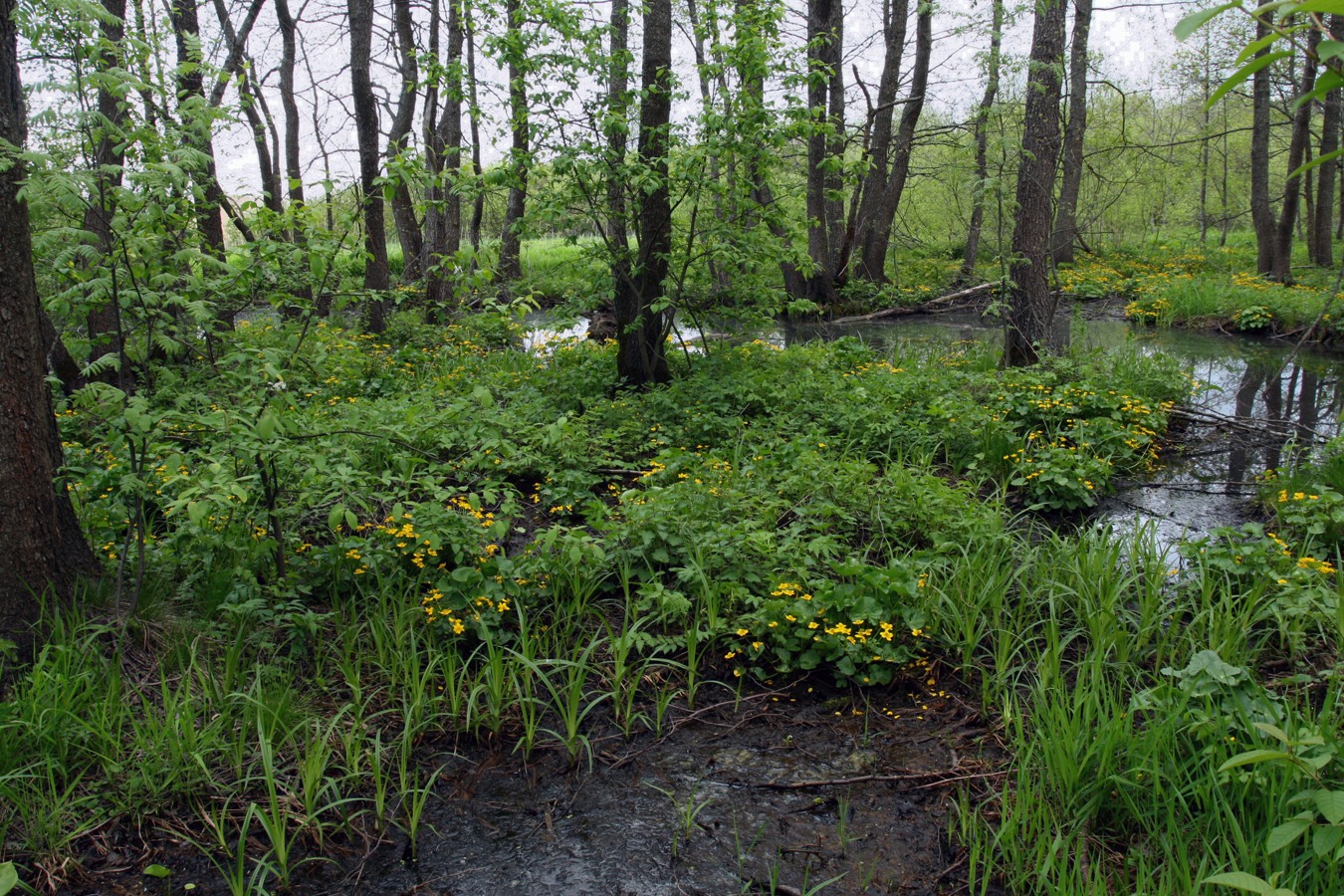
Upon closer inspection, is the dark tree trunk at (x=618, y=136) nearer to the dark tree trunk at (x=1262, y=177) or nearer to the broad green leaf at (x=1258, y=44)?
the broad green leaf at (x=1258, y=44)

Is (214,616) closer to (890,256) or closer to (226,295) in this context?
(226,295)

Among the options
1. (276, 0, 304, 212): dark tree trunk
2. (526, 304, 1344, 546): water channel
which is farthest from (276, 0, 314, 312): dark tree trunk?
(526, 304, 1344, 546): water channel

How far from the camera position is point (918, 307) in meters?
16.4

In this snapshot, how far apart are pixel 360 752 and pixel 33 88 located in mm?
2713

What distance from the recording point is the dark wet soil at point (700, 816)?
8.93 ft

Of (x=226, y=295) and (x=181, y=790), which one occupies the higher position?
(x=226, y=295)

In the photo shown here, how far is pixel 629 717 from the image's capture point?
351 cm

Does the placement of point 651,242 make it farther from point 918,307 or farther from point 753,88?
point 918,307

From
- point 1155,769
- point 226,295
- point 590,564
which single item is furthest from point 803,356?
point 1155,769

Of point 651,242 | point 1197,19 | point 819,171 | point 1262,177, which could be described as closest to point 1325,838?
point 1197,19

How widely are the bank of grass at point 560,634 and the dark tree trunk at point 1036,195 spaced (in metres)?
3.39

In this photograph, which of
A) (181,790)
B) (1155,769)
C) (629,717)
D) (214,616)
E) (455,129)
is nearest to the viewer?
(1155,769)

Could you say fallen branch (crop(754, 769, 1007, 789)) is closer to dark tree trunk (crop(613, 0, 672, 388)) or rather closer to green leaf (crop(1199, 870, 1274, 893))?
green leaf (crop(1199, 870, 1274, 893))

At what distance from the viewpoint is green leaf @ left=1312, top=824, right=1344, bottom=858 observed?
2.07 metres
